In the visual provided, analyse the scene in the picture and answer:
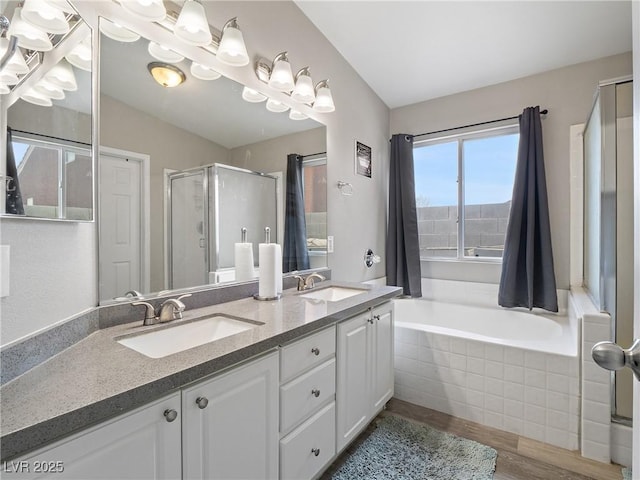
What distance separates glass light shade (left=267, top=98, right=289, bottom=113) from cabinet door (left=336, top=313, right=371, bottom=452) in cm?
140

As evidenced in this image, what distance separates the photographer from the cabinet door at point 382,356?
5.97 ft

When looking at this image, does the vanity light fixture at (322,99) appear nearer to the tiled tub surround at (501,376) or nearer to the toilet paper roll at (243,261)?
the toilet paper roll at (243,261)

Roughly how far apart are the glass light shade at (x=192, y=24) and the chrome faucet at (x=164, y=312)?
119 cm

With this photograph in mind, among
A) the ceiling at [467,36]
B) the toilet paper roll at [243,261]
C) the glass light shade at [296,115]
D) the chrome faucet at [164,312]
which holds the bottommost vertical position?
the chrome faucet at [164,312]

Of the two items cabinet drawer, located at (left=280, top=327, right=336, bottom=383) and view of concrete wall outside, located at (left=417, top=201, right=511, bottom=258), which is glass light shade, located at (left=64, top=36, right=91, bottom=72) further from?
view of concrete wall outside, located at (left=417, top=201, right=511, bottom=258)

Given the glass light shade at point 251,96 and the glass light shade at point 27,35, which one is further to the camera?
the glass light shade at point 251,96

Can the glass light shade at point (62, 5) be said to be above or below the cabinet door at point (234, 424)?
above

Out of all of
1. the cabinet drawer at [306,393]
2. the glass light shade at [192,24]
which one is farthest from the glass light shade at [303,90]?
the cabinet drawer at [306,393]

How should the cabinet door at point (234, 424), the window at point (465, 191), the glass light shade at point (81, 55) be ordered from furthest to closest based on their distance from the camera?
1. the window at point (465, 191)
2. the glass light shade at point (81, 55)
3. the cabinet door at point (234, 424)

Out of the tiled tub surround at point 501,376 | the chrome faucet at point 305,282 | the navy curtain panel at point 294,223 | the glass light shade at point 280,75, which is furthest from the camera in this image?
the navy curtain panel at point 294,223

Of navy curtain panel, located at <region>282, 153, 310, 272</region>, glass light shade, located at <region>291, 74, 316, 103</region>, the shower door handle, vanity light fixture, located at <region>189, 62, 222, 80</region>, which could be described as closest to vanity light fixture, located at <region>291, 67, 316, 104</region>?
glass light shade, located at <region>291, 74, 316, 103</region>

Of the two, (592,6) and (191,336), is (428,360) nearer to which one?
(191,336)

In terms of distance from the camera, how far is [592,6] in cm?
196

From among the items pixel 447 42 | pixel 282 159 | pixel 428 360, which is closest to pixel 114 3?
pixel 282 159
